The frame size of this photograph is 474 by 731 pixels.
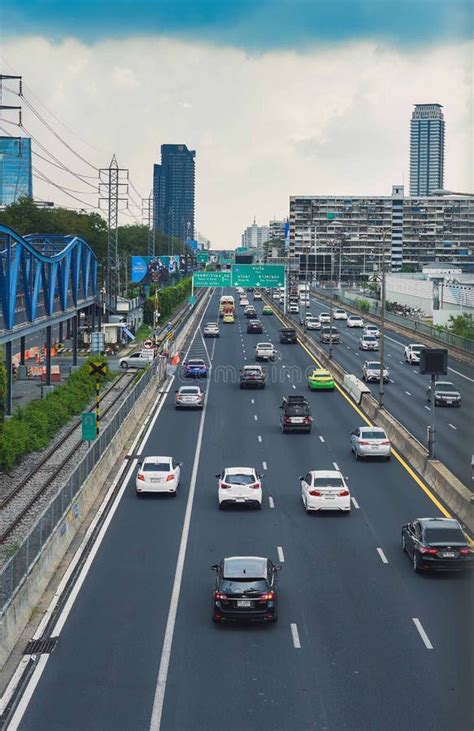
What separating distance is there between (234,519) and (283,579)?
7.35 metres

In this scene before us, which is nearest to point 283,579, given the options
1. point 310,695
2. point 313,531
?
point 313,531

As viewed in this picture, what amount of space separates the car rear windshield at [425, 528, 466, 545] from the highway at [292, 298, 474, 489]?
953 centimetres

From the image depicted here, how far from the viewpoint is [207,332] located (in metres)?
109

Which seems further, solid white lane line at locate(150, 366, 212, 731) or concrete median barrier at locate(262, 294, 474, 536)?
concrete median barrier at locate(262, 294, 474, 536)

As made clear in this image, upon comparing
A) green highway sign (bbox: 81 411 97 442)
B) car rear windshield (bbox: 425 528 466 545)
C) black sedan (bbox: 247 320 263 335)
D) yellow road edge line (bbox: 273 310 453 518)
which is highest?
black sedan (bbox: 247 320 263 335)

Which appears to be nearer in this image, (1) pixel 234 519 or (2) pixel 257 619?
(2) pixel 257 619

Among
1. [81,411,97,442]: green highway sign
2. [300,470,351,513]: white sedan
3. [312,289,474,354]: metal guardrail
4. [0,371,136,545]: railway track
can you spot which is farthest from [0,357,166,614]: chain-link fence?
[312,289,474,354]: metal guardrail

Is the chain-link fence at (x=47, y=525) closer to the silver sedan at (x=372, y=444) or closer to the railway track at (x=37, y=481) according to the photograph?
the railway track at (x=37, y=481)

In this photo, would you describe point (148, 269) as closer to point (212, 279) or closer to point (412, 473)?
point (212, 279)

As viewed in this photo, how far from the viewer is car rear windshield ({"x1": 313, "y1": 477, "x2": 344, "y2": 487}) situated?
3519 centimetres

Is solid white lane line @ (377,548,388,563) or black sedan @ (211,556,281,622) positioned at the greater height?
black sedan @ (211,556,281,622)

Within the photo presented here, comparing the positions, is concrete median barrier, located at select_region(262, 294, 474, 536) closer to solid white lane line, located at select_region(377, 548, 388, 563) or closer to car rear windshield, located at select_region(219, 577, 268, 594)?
solid white lane line, located at select_region(377, 548, 388, 563)

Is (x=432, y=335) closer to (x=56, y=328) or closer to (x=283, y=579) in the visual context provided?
(x=56, y=328)

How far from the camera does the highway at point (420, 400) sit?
45625 millimetres
